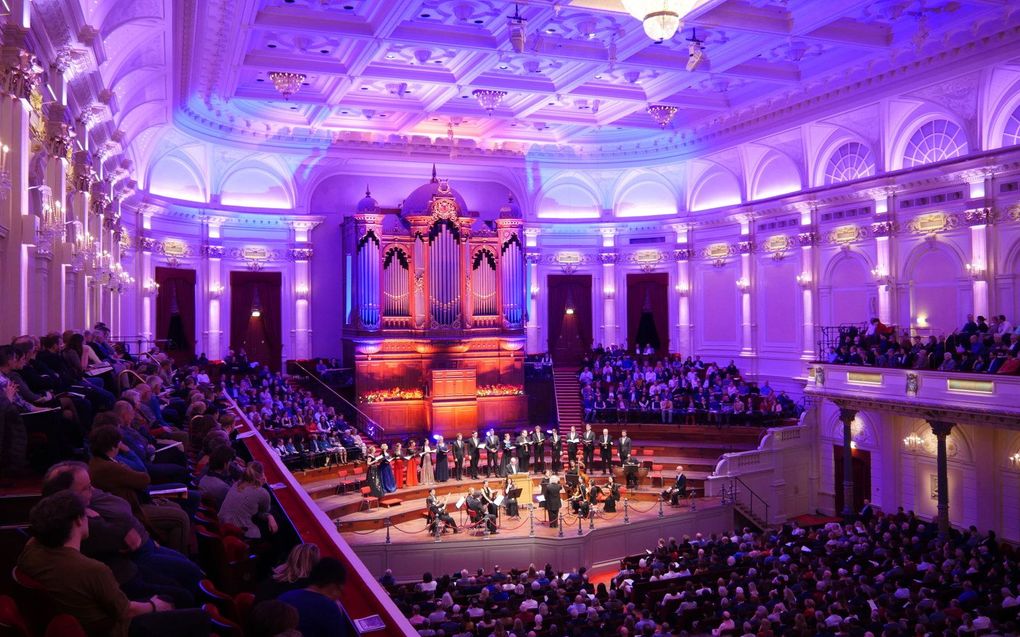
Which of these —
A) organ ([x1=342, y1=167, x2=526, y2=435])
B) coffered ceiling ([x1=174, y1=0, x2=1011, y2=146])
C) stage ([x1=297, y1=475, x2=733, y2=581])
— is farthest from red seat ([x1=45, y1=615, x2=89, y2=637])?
organ ([x1=342, y1=167, x2=526, y2=435])

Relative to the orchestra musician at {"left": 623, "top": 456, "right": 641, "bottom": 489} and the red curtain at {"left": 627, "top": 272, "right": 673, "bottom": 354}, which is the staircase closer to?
the red curtain at {"left": 627, "top": 272, "right": 673, "bottom": 354}

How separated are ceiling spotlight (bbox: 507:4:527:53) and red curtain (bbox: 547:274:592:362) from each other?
12927 millimetres

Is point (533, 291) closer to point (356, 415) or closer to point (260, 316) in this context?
point (356, 415)

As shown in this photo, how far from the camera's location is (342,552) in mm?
4438

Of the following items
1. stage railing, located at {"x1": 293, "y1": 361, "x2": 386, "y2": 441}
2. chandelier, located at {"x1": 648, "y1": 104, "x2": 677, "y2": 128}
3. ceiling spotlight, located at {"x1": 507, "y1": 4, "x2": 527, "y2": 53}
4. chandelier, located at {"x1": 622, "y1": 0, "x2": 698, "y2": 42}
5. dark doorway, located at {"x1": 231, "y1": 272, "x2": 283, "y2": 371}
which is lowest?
stage railing, located at {"x1": 293, "y1": 361, "x2": 386, "y2": 441}

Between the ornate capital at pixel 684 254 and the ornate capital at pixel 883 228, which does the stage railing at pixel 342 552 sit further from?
the ornate capital at pixel 684 254

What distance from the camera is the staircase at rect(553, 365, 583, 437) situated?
936 inches

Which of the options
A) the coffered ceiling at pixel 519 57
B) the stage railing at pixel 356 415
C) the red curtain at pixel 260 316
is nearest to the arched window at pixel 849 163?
the coffered ceiling at pixel 519 57

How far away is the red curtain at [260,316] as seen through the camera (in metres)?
24.4

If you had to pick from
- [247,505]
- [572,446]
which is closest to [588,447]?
[572,446]

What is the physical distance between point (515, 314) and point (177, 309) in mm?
9960

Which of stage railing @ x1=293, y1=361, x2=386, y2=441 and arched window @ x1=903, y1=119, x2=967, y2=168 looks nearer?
arched window @ x1=903, y1=119, x2=967, y2=168

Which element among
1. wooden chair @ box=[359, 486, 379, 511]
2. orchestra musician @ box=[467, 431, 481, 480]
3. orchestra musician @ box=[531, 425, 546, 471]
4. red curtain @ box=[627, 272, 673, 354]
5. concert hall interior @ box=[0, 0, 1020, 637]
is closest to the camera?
concert hall interior @ box=[0, 0, 1020, 637]

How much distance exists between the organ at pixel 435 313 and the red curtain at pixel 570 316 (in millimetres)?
3072
